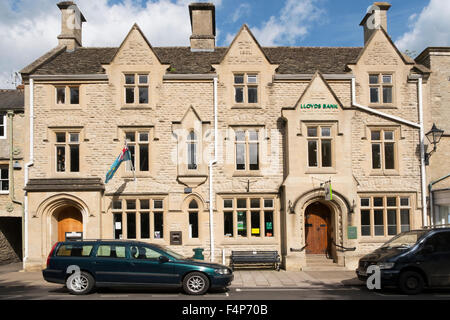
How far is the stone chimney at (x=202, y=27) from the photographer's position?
22.8 meters

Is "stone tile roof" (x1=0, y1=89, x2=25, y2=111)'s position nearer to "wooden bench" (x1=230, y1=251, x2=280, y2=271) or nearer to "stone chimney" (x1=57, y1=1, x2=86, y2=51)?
"stone chimney" (x1=57, y1=1, x2=86, y2=51)

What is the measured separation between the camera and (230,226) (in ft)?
63.8

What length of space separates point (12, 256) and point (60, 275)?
470 inches

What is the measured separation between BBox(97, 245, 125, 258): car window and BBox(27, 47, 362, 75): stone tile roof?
957 centimetres

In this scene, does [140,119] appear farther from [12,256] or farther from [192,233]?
[12,256]

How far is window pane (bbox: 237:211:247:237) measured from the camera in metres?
19.4

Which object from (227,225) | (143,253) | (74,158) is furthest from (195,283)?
(74,158)

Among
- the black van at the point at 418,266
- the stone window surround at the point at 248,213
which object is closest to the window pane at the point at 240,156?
the stone window surround at the point at 248,213

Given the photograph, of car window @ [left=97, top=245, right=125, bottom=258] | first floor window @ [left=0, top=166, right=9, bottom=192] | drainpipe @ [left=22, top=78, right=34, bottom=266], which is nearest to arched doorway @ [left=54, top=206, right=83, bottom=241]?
drainpipe @ [left=22, top=78, right=34, bottom=266]

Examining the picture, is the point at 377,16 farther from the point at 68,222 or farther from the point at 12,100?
the point at 12,100

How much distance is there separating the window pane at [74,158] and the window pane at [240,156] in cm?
715

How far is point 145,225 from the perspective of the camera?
19.4 m
